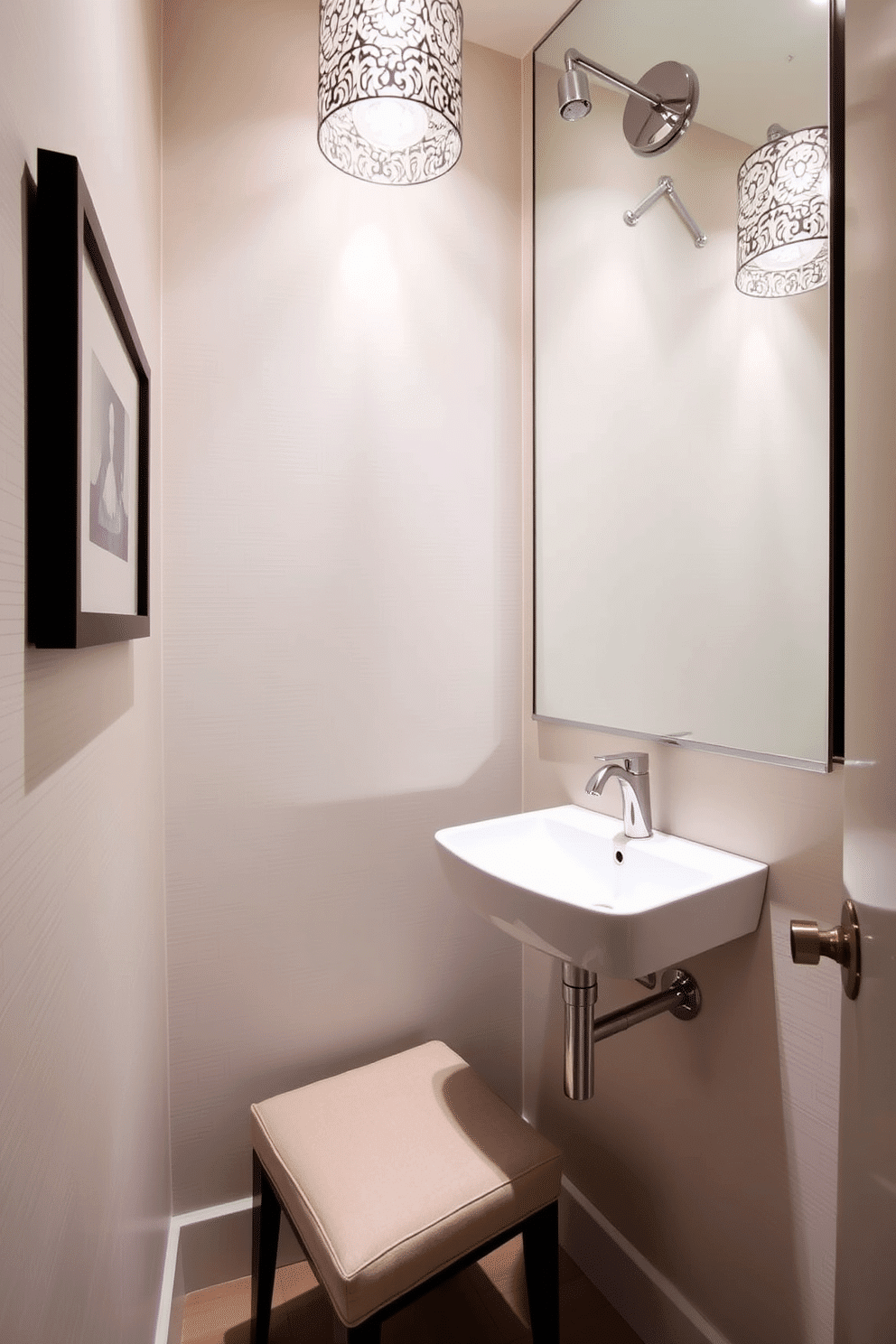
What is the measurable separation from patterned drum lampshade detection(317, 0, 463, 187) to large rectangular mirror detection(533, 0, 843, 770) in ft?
1.12

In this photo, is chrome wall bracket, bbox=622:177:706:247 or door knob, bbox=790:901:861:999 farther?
chrome wall bracket, bbox=622:177:706:247

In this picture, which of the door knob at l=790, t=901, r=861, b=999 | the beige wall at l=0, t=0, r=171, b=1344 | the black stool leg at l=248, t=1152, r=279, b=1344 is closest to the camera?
the beige wall at l=0, t=0, r=171, b=1344

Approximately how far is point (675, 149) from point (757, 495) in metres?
0.66

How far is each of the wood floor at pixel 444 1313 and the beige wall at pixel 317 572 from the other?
0.63 feet

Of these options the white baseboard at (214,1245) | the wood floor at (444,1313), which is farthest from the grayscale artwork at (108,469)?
the wood floor at (444,1313)

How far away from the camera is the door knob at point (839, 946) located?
583 millimetres

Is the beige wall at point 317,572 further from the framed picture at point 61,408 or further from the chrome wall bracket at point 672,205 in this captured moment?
the framed picture at point 61,408

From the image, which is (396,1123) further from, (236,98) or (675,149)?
(236,98)

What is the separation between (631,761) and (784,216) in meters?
0.89

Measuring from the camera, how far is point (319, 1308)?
4.62 feet

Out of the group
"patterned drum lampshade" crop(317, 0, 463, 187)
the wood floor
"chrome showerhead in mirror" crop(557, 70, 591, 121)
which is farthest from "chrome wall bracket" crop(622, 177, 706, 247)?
the wood floor

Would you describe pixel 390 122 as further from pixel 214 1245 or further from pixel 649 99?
pixel 214 1245

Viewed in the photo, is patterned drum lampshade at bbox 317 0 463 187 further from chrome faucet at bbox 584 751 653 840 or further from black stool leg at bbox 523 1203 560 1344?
black stool leg at bbox 523 1203 560 1344

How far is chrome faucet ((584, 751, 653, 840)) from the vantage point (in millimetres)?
1341
